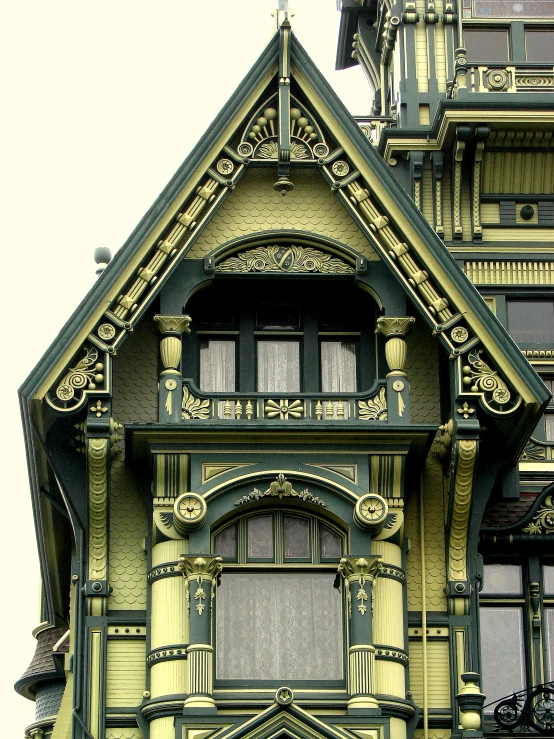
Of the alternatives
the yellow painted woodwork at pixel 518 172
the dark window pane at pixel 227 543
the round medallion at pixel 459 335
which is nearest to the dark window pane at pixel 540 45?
the yellow painted woodwork at pixel 518 172

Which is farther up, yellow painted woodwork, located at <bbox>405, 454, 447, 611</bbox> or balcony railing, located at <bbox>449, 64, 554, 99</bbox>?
balcony railing, located at <bbox>449, 64, 554, 99</bbox>

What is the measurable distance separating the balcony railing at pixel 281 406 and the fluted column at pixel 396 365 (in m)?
0.17

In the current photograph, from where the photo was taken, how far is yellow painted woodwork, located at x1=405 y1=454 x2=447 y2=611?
88.3 feet

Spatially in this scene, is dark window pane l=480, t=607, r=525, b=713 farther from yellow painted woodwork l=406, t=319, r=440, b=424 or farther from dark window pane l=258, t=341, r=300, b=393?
dark window pane l=258, t=341, r=300, b=393

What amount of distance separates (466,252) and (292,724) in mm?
8688

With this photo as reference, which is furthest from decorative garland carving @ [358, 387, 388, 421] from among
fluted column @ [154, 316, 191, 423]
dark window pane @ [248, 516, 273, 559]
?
fluted column @ [154, 316, 191, 423]

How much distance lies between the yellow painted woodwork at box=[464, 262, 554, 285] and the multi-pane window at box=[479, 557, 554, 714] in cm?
456

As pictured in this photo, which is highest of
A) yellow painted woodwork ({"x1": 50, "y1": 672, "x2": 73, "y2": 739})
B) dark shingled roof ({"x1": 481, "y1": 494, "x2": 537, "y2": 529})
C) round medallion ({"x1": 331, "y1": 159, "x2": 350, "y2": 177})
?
round medallion ({"x1": 331, "y1": 159, "x2": 350, "y2": 177})

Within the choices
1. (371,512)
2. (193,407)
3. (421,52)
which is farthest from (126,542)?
(421,52)

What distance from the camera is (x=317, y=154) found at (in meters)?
28.1

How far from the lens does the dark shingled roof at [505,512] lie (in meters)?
27.9

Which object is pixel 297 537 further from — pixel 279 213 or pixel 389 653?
pixel 279 213

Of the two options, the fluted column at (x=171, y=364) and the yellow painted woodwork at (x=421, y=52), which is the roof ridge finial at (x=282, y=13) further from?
the fluted column at (x=171, y=364)

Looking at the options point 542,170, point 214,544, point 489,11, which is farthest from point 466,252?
point 214,544
